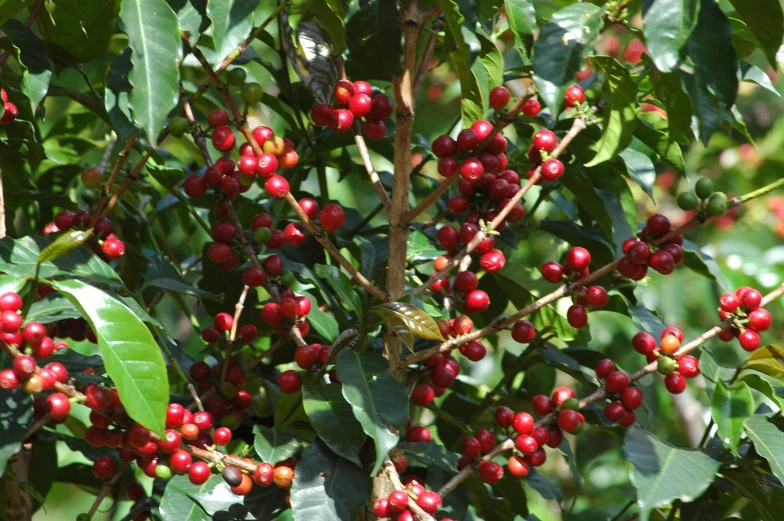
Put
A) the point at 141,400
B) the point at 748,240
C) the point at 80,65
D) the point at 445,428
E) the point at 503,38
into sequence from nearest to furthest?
the point at 141,400 < the point at 80,65 < the point at 445,428 < the point at 503,38 < the point at 748,240

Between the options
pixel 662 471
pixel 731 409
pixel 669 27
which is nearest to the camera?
pixel 669 27

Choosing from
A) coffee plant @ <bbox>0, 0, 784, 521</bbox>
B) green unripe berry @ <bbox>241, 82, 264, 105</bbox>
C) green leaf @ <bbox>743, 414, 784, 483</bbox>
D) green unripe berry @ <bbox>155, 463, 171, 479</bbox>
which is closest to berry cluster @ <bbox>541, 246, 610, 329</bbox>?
coffee plant @ <bbox>0, 0, 784, 521</bbox>

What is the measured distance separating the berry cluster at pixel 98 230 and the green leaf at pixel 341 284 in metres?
0.27

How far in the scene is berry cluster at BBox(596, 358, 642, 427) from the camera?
108cm

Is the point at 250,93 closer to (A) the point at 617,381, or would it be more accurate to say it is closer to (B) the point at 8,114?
(B) the point at 8,114

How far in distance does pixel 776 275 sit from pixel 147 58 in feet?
7.25

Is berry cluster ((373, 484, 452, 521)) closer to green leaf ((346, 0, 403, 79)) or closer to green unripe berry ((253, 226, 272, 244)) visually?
green unripe berry ((253, 226, 272, 244))

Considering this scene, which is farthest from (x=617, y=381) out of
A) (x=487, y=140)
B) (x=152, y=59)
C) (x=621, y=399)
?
(x=152, y=59)

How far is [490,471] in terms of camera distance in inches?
42.9

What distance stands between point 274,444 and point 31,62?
0.59m

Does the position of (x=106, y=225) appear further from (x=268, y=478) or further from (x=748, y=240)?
(x=748, y=240)

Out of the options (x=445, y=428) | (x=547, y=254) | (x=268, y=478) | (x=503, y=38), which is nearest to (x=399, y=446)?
(x=268, y=478)

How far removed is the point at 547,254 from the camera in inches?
65.6

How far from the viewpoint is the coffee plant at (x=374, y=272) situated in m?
0.86
